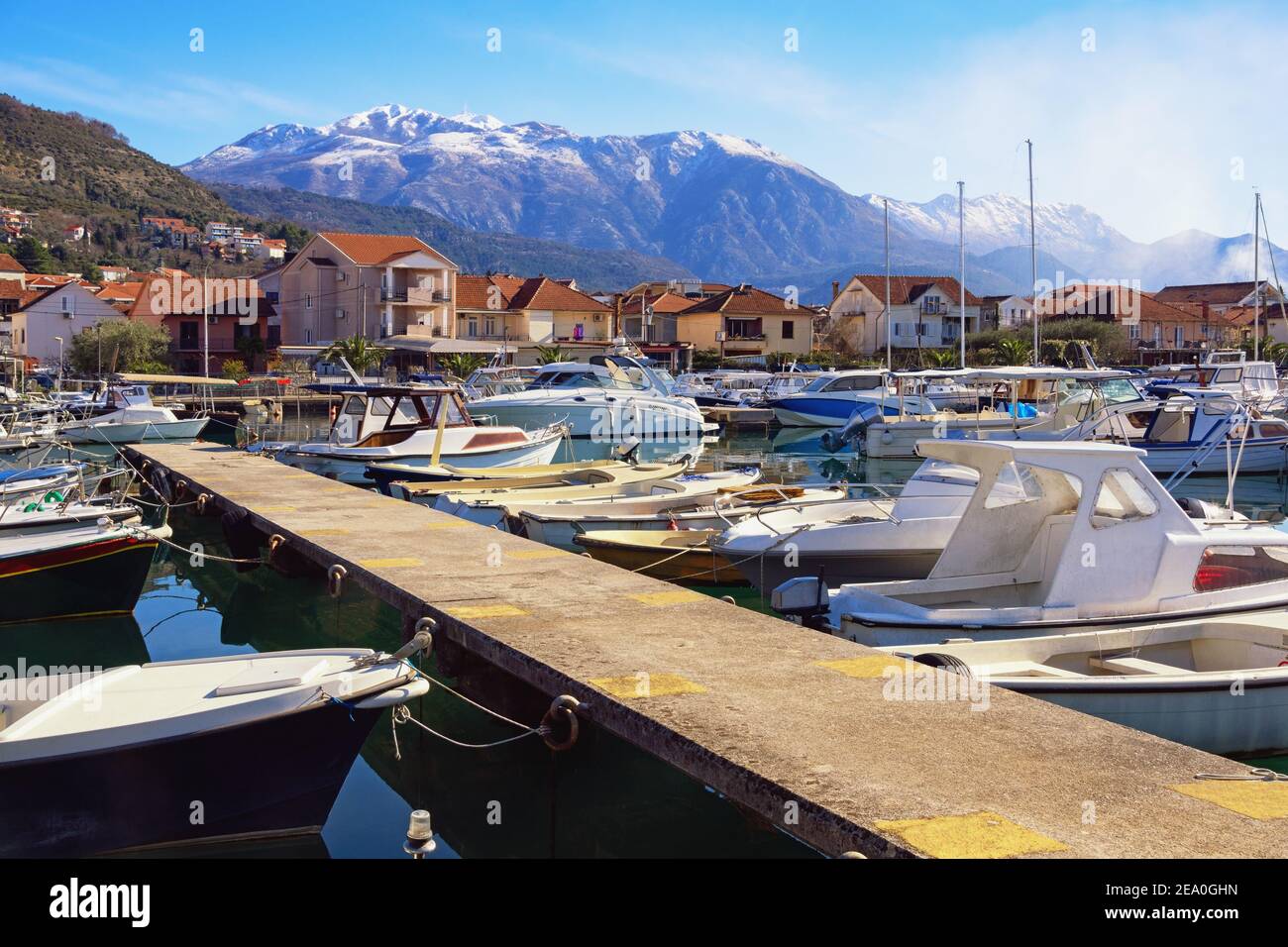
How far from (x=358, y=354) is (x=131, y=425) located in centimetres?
2272

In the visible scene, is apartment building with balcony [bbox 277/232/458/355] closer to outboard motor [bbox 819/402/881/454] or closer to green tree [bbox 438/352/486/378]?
green tree [bbox 438/352/486/378]

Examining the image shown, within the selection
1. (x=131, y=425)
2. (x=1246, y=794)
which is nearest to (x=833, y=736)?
(x=1246, y=794)

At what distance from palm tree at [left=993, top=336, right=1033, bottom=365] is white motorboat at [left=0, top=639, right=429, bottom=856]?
61.3 m

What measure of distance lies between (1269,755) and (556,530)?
9687mm

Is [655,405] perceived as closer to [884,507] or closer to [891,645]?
[884,507]

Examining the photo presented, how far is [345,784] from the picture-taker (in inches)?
394

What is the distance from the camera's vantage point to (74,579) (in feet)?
49.1

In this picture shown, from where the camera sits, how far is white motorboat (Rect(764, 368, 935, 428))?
4509 cm

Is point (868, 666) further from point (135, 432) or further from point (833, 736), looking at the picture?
point (135, 432)

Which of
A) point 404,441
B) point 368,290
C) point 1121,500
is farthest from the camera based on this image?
point 368,290

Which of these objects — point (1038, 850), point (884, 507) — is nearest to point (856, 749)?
point (1038, 850)

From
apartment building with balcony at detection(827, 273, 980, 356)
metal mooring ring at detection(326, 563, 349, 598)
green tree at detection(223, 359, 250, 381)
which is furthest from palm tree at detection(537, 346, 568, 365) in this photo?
metal mooring ring at detection(326, 563, 349, 598)

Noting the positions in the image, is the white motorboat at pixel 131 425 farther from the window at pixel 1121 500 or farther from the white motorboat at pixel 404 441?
the window at pixel 1121 500
